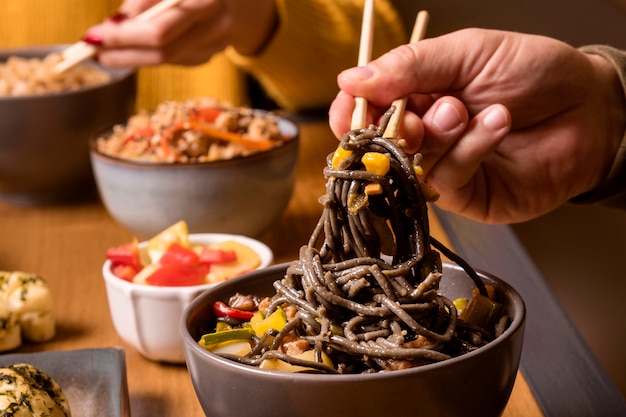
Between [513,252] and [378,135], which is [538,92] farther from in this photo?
[378,135]

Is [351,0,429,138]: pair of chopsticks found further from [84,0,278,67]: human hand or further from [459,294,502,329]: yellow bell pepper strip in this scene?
[84,0,278,67]: human hand

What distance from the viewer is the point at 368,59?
1.16 metres

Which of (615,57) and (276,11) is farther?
(276,11)

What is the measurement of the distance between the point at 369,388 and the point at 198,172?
0.89m

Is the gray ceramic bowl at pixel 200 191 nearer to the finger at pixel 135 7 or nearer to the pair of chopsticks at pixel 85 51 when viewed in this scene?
the pair of chopsticks at pixel 85 51

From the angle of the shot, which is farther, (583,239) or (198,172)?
(583,239)

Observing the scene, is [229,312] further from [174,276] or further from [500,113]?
[500,113]

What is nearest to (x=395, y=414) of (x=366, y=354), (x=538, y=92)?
(x=366, y=354)

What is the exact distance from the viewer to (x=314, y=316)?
0.90 meters

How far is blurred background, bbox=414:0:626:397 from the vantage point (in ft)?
9.90

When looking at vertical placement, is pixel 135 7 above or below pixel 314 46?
above

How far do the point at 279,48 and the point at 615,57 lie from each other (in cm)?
113

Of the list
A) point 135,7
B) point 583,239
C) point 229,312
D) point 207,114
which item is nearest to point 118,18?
point 135,7

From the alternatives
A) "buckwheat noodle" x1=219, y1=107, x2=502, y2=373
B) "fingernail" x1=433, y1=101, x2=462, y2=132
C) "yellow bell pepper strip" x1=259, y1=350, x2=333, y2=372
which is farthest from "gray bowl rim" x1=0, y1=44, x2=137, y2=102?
"yellow bell pepper strip" x1=259, y1=350, x2=333, y2=372
